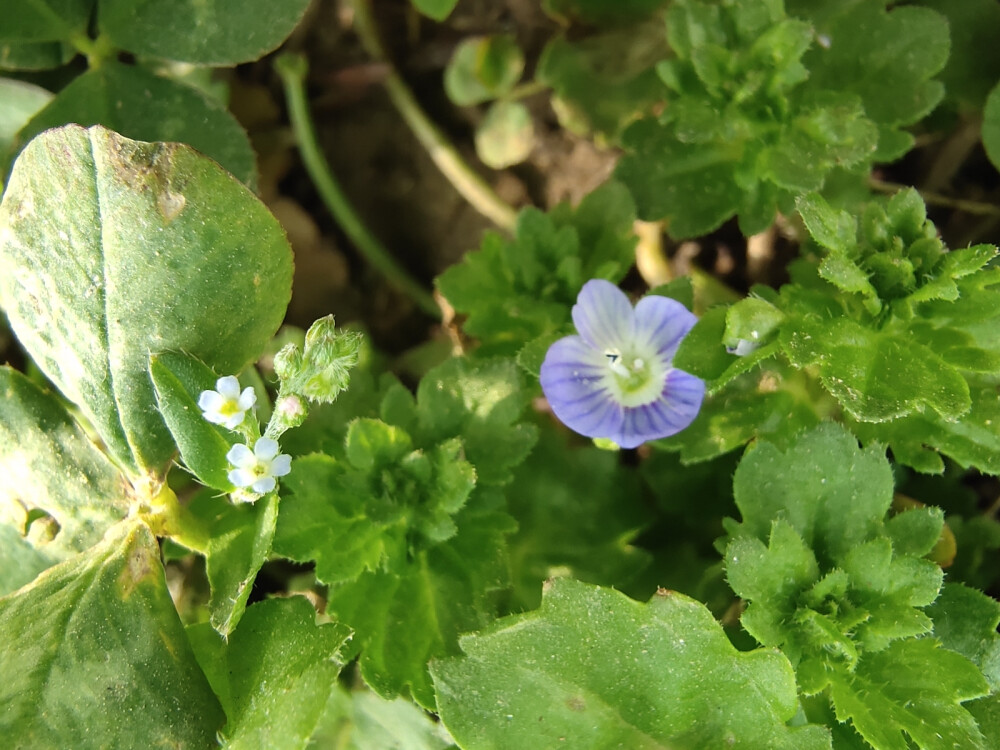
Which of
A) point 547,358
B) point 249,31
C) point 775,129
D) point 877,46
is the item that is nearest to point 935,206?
point 877,46

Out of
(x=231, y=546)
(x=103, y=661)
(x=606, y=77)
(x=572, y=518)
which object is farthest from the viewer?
(x=606, y=77)

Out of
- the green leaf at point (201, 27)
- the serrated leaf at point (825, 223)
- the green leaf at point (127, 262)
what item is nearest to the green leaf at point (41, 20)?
the green leaf at point (201, 27)

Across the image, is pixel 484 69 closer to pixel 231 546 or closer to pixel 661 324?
pixel 661 324

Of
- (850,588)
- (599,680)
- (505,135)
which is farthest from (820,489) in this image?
(505,135)

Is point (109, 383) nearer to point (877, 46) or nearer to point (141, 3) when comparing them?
point (141, 3)

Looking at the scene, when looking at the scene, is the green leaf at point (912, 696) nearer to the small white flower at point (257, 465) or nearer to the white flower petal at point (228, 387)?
the small white flower at point (257, 465)

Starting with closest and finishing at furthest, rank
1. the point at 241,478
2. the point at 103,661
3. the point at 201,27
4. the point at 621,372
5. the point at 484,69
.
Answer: the point at 241,478 < the point at 103,661 < the point at 621,372 < the point at 201,27 < the point at 484,69
